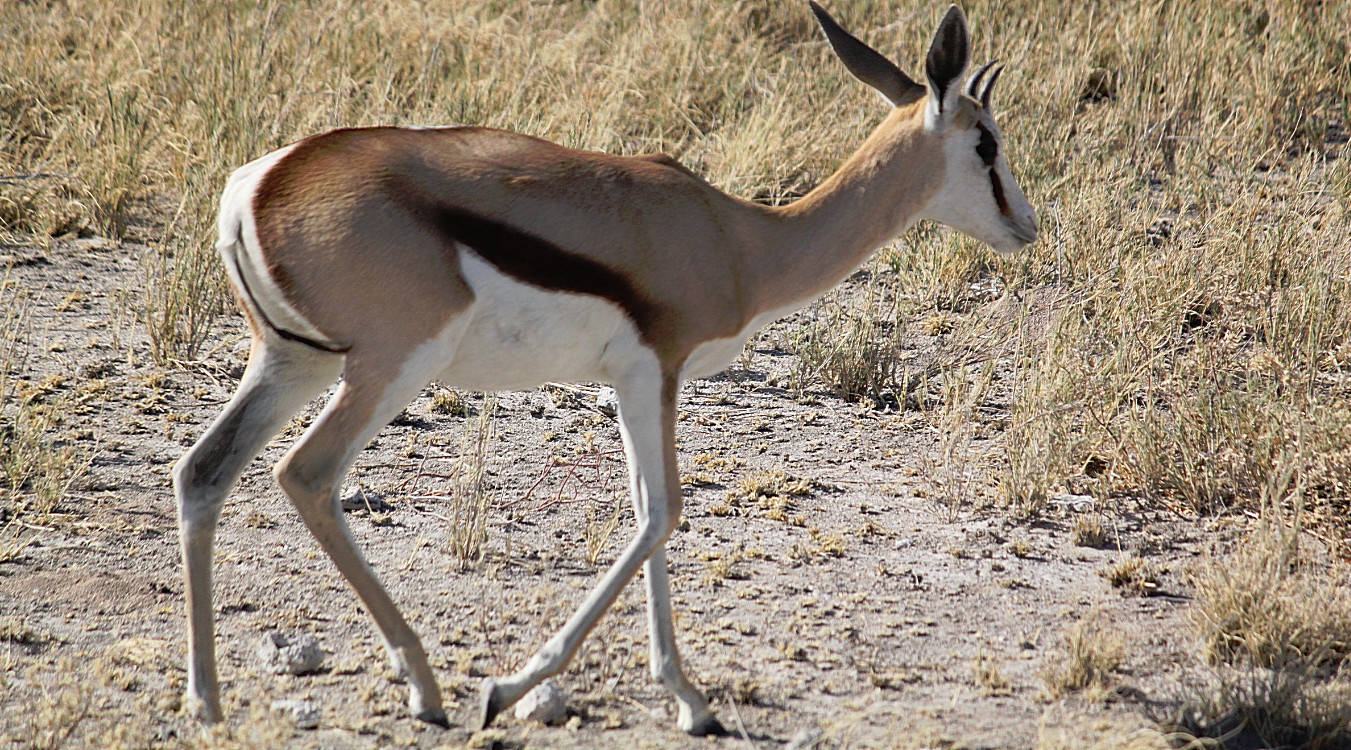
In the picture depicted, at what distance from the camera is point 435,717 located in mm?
3848

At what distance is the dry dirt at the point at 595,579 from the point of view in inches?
156

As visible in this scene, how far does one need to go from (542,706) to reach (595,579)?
3.34 ft

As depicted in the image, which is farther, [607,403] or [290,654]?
[607,403]

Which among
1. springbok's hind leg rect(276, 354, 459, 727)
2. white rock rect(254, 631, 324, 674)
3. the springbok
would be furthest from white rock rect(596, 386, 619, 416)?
springbok's hind leg rect(276, 354, 459, 727)

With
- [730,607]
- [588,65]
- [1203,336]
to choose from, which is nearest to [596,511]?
[730,607]

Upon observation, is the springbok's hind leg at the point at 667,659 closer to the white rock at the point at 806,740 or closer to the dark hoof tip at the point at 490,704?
the white rock at the point at 806,740

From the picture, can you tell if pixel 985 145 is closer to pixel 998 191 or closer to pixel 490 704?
pixel 998 191

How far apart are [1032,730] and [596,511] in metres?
2.08

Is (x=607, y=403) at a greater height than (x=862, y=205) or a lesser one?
lesser

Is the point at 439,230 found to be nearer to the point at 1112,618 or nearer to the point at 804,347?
the point at 1112,618

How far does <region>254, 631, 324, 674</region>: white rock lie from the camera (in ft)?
13.5

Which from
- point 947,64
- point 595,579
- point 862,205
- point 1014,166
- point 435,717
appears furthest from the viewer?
point 1014,166

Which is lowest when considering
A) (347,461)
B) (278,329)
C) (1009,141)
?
(347,461)

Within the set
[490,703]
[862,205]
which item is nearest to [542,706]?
[490,703]
